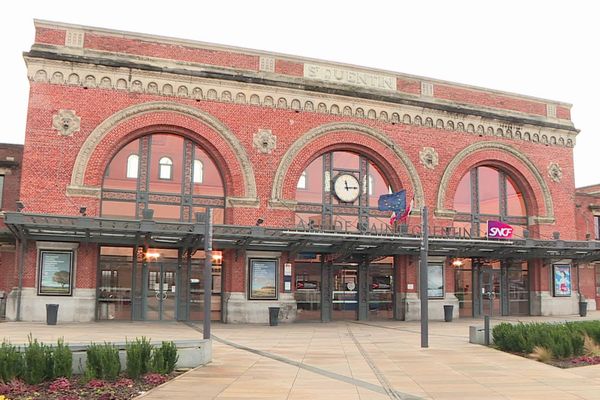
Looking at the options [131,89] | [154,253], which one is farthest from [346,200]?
[131,89]

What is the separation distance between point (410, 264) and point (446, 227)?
8.84 ft

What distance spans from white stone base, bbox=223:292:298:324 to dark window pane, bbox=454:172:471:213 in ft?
35.6

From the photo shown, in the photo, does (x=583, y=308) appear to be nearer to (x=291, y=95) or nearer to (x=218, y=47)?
(x=291, y=95)

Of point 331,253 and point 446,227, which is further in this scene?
point 446,227

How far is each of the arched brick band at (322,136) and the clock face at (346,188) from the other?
223 centimetres

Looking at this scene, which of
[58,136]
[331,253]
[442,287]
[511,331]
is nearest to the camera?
[511,331]

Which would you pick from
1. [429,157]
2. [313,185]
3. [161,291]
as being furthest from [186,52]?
[429,157]

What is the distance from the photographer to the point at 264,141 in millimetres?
26781

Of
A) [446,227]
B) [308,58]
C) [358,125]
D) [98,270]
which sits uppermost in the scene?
[308,58]

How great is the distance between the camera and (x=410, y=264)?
28.9m

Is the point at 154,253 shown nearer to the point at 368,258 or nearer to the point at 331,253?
the point at 331,253

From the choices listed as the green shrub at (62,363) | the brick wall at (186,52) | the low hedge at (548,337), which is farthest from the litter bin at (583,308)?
the green shrub at (62,363)

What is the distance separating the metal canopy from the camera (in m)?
21.7

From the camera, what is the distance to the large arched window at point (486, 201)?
1221 inches
